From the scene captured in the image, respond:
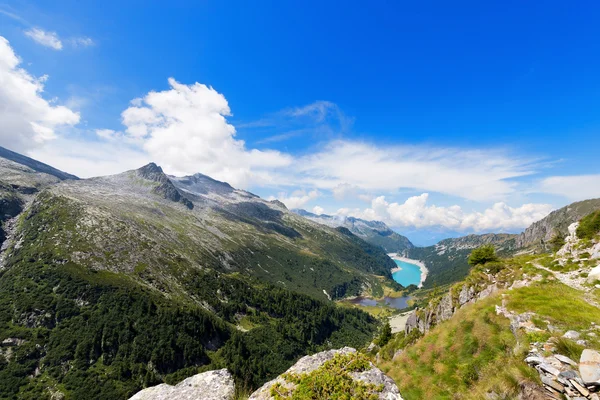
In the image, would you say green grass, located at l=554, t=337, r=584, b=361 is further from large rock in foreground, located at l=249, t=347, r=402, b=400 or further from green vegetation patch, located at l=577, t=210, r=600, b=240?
green vegetation patch, located at l=577, t=210, r=600, b=240

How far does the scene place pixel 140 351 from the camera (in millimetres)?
125250

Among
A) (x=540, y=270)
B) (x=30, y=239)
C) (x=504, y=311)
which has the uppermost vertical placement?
(x=540, y=270)

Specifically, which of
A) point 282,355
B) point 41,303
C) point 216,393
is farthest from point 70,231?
point 216,393

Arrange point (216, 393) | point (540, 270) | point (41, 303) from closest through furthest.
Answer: point (216, 393) < point (540, 270) < point (41, 303)

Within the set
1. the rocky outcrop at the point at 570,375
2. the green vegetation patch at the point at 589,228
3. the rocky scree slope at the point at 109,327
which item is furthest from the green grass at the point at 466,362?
the rocky scree slope at the point at 109,327

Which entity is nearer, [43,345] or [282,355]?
[43,345]

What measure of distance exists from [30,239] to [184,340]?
160 metres

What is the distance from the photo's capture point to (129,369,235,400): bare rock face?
10.6m

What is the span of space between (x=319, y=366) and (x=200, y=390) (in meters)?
5.07

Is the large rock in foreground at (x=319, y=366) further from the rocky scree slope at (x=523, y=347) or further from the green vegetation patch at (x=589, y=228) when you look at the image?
the green vegetation patch at (x=589, y=228)

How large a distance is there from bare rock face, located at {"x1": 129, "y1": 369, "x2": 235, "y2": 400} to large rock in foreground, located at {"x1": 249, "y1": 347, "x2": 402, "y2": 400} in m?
1.40

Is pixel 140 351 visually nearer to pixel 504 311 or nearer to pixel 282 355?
pixel 282 355

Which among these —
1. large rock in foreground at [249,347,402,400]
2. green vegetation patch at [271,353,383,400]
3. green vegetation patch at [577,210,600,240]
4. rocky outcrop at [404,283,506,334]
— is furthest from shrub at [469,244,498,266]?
green vegetation patch at [271,353,383,400]

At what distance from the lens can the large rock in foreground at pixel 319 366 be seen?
9.46 metres
